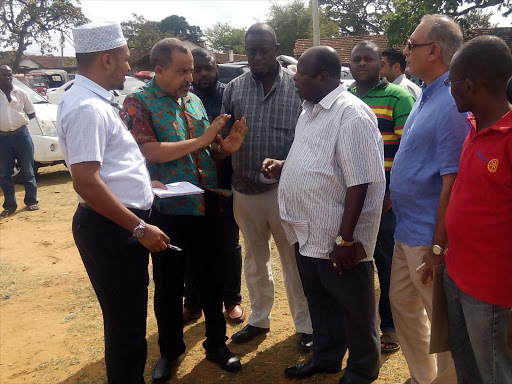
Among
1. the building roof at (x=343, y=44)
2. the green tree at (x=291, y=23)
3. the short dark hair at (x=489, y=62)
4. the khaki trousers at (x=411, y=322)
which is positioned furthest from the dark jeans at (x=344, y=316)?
the green tree at (x=291, y=23)

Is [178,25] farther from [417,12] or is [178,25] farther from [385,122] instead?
[385,122]

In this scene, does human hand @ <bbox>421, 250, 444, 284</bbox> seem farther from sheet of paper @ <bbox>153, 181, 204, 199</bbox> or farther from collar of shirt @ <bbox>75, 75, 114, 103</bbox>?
collar of shirt @ <bbox>75, 75, 114, 103</bbox>

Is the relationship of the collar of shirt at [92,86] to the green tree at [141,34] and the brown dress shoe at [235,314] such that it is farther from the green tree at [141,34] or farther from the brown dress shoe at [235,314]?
the green tree at [141,34]

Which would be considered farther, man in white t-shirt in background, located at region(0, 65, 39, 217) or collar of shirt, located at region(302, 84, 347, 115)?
man in white t-shirt in background, located at region(0, 65, 39, 217)

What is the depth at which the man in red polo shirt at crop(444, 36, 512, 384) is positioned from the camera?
175cm

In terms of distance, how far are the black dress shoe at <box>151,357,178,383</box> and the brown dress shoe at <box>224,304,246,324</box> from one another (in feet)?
2.86

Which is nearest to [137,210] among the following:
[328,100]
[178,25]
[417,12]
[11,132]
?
[328,100]

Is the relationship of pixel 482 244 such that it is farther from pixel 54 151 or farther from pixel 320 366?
pixel 54 151

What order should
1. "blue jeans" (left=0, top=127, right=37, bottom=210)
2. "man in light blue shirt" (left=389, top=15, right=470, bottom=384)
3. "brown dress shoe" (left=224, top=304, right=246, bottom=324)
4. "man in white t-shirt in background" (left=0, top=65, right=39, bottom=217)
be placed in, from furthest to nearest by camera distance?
"blue jeans" (left=0, top=127, right=37, bottom=210)
"man in white t-shirt in background" (left=0, top=65, right=39, bottom=217)
"brown dress shoe" (left=224, top=304, right=246, bottom=324)
"man in light blue shirt" (left=389, top=15, right=470, bottom=384)

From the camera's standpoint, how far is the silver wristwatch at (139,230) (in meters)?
2.34

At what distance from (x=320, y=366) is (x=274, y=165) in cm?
132

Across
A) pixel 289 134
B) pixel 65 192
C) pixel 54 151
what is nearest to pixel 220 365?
pixel 289 134

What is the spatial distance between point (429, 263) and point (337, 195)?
58cm

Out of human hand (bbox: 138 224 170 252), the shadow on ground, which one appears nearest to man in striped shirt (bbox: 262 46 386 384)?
the shadow on ground
